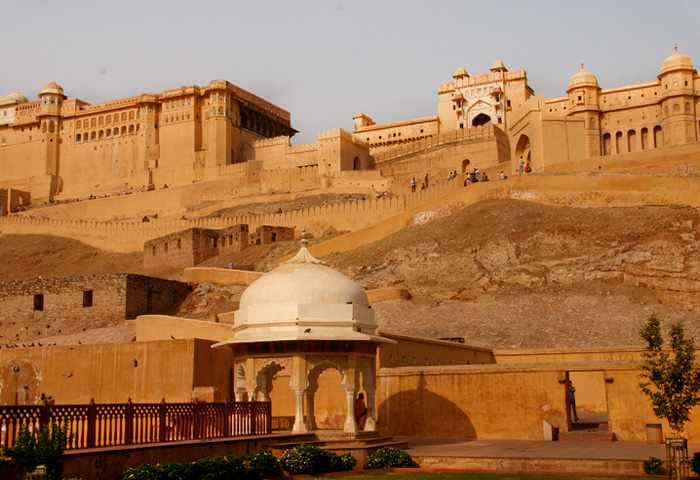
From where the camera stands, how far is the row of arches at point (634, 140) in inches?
2068

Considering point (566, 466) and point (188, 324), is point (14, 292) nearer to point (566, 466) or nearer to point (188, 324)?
point (188, 324)

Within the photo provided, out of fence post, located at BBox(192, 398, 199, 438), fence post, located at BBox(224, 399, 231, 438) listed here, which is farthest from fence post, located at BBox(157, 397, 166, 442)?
fence post, located at BBox(224, 399, 231, 438)

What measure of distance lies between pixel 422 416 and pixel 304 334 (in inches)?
Answer: 184

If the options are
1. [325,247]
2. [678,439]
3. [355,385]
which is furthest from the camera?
[325,247]

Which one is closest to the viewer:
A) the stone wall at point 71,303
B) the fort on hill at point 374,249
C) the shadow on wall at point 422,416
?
the fort on hill at point 374,249

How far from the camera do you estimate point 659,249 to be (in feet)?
99.3

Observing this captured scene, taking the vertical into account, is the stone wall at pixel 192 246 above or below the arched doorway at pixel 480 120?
below

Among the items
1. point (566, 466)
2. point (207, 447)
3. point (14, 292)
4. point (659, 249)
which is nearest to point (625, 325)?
point (659, 249)

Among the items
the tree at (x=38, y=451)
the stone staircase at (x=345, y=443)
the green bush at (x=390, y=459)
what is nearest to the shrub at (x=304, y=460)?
the stone staircase at (x=345, y=443)

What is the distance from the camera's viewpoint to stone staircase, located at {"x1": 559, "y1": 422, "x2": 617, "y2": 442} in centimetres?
1577

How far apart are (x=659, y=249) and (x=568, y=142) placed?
45.2 feet

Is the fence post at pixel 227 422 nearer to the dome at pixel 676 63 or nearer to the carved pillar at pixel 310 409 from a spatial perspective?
the carved pillar at pixel 310 409

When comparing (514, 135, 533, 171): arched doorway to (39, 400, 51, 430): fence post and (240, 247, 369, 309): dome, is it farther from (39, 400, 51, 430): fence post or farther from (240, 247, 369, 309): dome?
(39, 400, 51, 430): fence post

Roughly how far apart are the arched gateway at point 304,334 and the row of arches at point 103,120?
195 feet
